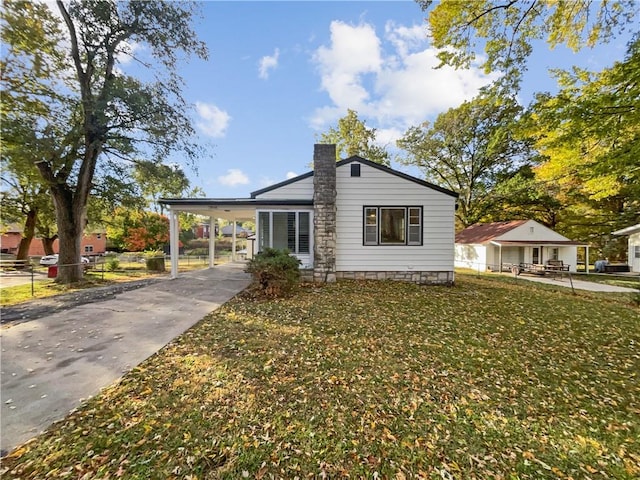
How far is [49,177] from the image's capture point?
9.99 meters

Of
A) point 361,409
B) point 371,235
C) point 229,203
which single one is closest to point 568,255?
point 371,235

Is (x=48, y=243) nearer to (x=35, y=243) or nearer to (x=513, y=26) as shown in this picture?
(x=35, y=243)

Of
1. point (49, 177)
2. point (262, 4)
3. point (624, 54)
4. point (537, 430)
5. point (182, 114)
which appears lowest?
point (537, 430)

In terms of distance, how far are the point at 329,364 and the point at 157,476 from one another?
7.51 ft

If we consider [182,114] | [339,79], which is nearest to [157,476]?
[182,114]

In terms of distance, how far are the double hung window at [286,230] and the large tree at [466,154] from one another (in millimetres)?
18071

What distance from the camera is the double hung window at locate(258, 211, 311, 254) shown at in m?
10.1

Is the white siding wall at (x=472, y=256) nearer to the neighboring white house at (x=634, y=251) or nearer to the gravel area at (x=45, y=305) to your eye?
the neighboring white house at (x=634, y=251)

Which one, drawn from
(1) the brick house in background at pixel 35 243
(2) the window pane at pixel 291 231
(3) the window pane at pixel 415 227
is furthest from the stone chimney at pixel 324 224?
(1) the brick house in background at pixel 35 243

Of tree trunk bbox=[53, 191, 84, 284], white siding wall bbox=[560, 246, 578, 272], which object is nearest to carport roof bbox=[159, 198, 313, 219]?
tree trunk bbox=[53, 191, 84, 284]

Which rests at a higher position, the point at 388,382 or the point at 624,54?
the point at 624,54

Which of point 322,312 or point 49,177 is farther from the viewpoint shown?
point 49,177

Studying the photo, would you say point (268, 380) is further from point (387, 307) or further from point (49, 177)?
point (49, 177)

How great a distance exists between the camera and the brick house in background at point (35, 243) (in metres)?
27.2
